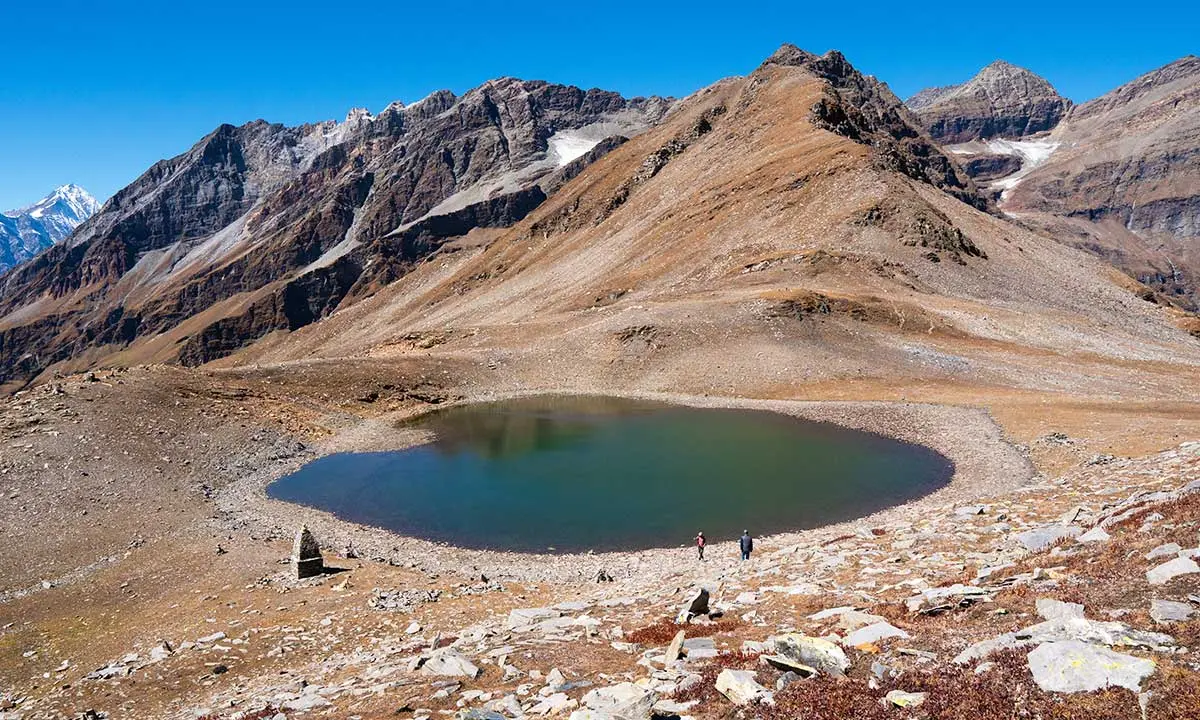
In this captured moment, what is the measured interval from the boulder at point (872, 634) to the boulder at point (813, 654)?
1.71 ft

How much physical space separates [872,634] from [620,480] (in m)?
28.6

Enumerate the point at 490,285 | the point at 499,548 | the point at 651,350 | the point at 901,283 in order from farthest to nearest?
1. the point at 490,285
2. the point at 901,283
3. the point at 651,350
4. the point at 499,548

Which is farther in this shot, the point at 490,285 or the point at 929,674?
the point at 490,285

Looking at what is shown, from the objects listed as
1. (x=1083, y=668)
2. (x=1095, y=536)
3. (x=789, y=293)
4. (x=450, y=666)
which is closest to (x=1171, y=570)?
(x=1083, y=668)

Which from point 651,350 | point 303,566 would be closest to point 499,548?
point 303,566

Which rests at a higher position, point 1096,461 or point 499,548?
point 1096,461

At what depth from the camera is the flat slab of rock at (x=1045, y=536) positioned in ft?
50.1

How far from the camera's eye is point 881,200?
8975 cm

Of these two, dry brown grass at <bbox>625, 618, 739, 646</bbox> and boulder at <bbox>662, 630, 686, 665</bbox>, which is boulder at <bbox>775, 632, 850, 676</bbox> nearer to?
boulder at <bbox>662, 630, 686, 665</bbox>

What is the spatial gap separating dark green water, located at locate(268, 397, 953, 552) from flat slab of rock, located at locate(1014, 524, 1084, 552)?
13832 millimetres

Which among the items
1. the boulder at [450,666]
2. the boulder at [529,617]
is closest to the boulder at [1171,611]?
the boulder at [450,666]

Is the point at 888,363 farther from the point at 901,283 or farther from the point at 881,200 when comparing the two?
the point at 881,200

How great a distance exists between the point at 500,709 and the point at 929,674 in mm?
6040

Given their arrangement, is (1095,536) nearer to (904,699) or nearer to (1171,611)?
(1171,611)
